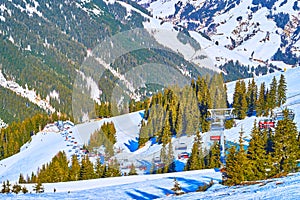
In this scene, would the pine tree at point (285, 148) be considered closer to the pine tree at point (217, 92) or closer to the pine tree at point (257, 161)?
the pine tree at point (257, 161)

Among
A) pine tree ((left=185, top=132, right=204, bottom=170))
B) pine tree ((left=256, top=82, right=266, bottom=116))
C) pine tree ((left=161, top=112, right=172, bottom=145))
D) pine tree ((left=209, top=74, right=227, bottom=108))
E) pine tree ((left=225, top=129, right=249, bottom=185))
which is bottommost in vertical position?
pine tree ((left=225, top=129, right=249, bottom=185))

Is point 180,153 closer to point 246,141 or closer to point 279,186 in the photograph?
point 246,141

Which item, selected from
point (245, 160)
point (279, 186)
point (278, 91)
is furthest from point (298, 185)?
point (278, 91)

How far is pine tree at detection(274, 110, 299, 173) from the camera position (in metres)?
51.2

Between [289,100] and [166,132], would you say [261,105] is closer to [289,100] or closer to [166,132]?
[289,100]

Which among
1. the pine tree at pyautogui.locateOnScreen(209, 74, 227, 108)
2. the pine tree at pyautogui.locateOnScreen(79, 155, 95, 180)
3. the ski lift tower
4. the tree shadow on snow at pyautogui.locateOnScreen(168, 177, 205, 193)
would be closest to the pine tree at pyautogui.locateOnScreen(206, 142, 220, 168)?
the ski lift tower

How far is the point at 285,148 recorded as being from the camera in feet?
175

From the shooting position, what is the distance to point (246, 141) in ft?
269

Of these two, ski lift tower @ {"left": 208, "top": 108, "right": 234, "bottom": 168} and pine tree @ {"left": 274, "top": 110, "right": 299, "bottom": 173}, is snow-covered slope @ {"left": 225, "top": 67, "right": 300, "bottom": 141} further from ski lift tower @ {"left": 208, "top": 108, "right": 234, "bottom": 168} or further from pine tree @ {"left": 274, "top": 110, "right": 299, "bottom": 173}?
pine tree @ {"left": 274, "top": 110, "right": 299, "bottom": 173}

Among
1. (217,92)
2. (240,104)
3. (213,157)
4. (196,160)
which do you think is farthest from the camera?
(217,92)

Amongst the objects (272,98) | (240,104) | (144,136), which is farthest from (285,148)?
(144,136)

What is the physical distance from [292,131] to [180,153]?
97.9ft

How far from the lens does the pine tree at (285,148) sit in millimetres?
51188

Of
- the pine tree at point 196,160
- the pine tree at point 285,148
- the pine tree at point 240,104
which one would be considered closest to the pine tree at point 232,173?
the pine tree at point 285,148
